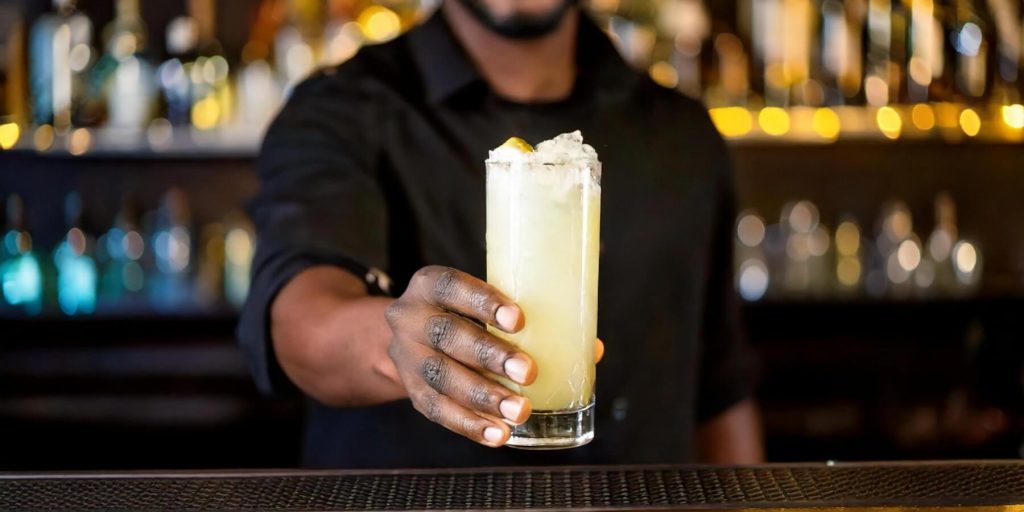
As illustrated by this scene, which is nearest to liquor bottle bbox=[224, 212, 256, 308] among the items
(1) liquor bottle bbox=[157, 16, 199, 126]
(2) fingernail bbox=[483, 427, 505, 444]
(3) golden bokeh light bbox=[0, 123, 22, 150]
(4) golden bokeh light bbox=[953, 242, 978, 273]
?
(1) liquor bottle bbox=[157, 16, 199, 126]

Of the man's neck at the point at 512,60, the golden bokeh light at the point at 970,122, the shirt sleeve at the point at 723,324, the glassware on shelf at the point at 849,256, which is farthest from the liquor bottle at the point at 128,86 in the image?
the golden bokeh light at the point at 970,122

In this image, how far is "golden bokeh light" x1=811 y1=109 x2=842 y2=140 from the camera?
3396 mm

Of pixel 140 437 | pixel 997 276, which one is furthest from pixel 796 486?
pixel 997 276

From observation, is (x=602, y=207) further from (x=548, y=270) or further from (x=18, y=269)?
(x=18, y=269)

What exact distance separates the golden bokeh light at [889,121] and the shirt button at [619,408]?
1804 millimetres

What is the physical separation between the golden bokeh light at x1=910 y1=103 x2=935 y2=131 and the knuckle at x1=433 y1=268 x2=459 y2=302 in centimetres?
273

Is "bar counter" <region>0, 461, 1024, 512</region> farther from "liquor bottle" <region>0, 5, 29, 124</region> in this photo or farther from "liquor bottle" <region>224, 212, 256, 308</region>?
"liquor bottle" <region>0, 5, 29, 124</region>

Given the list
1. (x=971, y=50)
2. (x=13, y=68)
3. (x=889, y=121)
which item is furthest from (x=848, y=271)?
(x=13, y=68)

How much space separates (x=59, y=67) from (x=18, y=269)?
0.60 m

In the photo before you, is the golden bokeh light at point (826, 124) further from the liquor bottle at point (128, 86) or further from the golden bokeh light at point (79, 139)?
the golden bokeh light at point (79, 139)

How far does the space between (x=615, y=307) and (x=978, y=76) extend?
2.14m

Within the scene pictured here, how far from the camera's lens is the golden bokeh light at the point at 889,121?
3.40 metres

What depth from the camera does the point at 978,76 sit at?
358 centimetres

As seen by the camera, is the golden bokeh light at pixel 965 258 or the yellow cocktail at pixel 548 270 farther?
the golden bokeh light at pixel 965 258
